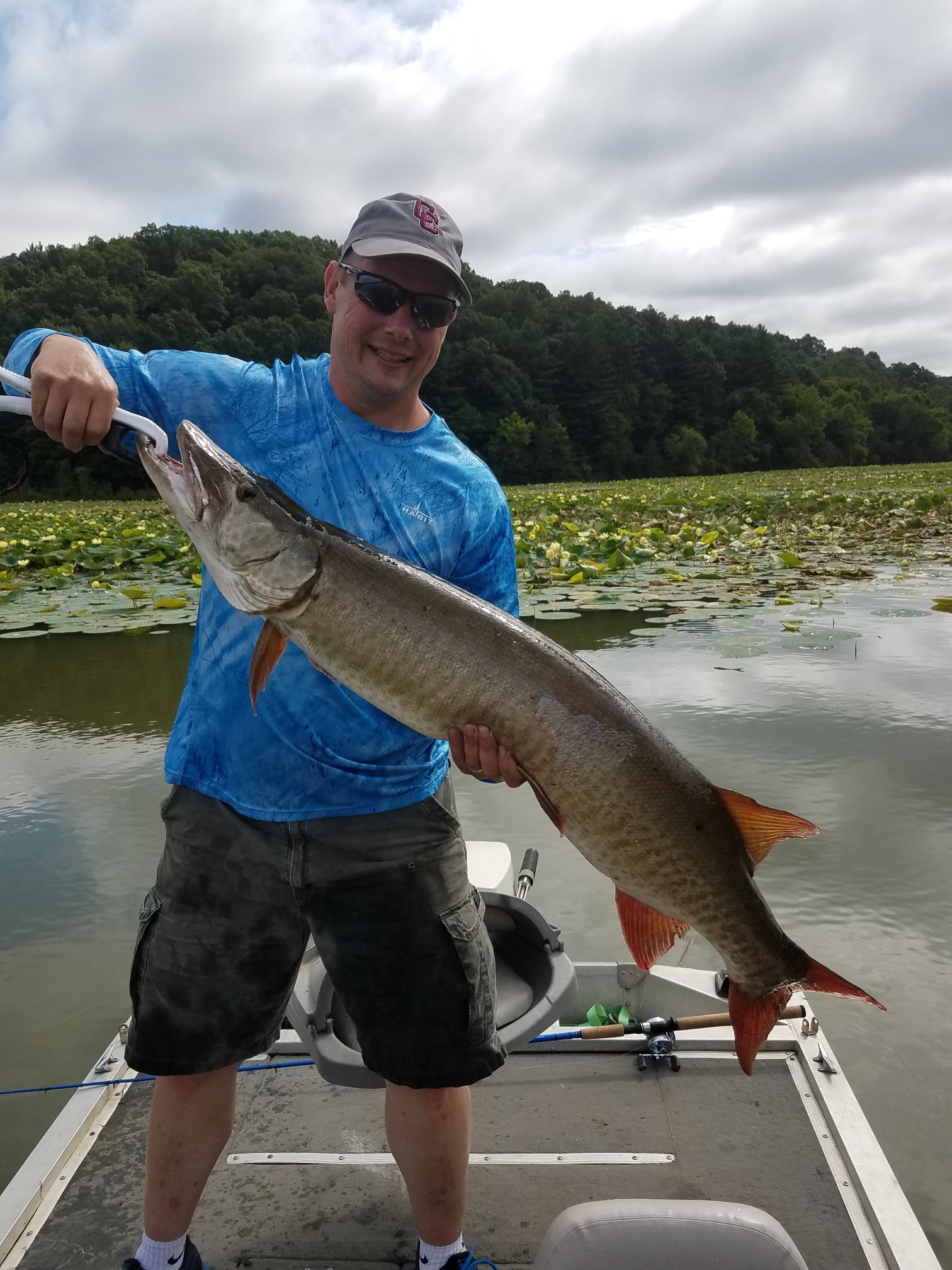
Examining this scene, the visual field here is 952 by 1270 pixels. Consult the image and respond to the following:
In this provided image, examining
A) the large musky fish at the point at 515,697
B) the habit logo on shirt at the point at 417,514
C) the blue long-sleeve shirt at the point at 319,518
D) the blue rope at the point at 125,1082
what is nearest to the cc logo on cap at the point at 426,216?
the blue long-sleeve shirt at the point at 319,518

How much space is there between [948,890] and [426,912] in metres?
2.51

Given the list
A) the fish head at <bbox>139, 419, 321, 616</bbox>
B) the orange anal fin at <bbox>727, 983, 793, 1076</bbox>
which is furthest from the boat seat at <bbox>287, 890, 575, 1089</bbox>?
the fish head at <bbox>139, 419, 321, 616</bbox>

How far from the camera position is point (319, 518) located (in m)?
1.99

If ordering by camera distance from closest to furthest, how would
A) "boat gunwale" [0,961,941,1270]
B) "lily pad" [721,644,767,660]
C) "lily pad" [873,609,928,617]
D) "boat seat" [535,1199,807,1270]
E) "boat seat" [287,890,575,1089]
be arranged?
"boat seat" [535,1199,807,1270] < "boat gunwale" [0,961,941,1270] < "boat seat" [287,890,575,1089] < "lily pad" [721,644,767,660] < "lily pad" [873,609,928,617]

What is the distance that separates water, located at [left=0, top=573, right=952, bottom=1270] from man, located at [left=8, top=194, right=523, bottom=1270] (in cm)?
102

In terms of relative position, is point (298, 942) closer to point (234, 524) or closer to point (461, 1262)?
point (461, 1262)

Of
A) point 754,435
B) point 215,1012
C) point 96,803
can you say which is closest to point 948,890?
point 215,1012

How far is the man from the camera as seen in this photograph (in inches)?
72.3

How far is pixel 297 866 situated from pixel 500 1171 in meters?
1.02

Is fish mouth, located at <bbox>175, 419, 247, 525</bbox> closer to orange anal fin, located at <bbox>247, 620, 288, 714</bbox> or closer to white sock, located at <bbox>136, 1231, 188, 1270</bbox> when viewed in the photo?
orange anal fin, located at <bbox>247, 620, 288, 714</bbox>

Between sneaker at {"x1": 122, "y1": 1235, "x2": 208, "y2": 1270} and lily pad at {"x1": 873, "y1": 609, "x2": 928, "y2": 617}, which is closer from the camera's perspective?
sneaker at {"x1": 122, "y1": 1235, "x2": 208, "y2": 1270}

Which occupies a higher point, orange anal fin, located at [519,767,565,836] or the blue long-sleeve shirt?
the blue long-sleeve shirt

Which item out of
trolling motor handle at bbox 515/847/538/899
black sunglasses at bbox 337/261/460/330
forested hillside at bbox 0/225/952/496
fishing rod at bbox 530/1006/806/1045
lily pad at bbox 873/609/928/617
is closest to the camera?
black sunglasses at bbox 337/261/460/330

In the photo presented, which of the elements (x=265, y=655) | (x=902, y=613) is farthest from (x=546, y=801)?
(x=902, y=613)
